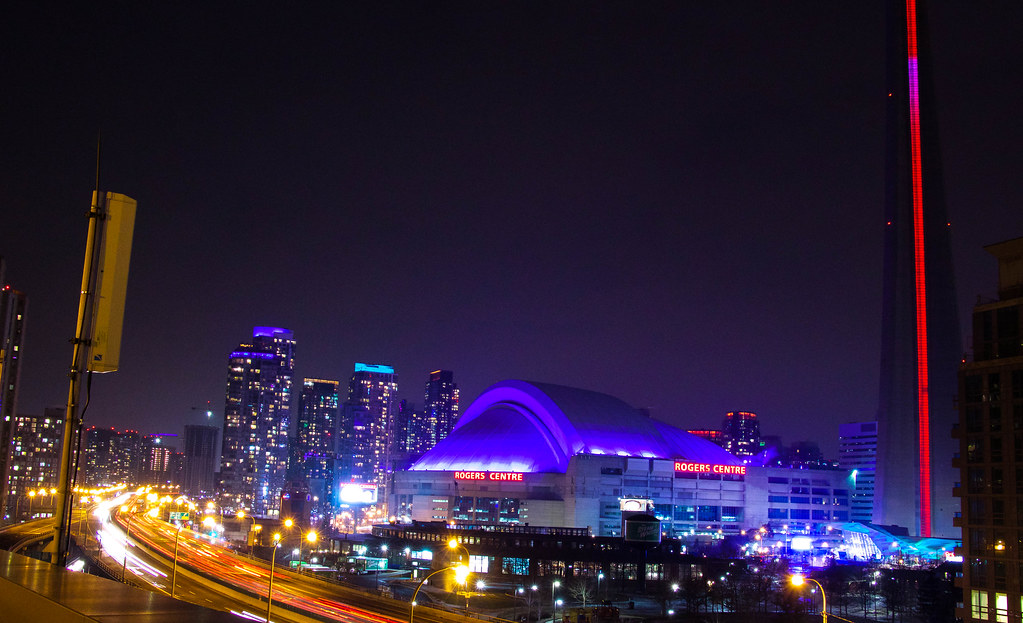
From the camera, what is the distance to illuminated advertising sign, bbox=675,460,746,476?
176 metres

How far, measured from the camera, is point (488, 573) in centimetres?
11281

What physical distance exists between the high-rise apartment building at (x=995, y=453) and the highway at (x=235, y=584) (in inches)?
1501

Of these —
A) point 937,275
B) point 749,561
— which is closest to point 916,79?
point 937,275

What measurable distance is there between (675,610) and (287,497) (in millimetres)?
110404

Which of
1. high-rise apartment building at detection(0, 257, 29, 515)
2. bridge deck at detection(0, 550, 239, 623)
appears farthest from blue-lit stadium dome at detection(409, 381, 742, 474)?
bridge deck at detection(0, 550, 239, 623)

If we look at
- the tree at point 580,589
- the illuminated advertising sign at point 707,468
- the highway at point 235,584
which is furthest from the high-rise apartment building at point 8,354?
the illuminated advertising sign at point 707,468

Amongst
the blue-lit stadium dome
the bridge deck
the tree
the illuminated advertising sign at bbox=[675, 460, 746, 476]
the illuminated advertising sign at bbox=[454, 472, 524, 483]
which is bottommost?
the tree

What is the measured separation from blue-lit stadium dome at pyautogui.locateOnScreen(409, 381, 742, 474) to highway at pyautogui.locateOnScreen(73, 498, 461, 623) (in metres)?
70.2

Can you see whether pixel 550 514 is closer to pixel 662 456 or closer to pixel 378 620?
pixel 662 456

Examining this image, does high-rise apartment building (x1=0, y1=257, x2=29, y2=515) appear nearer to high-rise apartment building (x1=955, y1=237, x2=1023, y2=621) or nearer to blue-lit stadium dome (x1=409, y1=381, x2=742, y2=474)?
blue-lit stadium dome (x1=409, y1=381, x2=742, y2=474)

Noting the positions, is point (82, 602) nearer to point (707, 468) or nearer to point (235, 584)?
point (235, 584)

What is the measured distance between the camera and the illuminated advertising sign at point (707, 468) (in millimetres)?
175500

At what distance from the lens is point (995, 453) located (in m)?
64.2

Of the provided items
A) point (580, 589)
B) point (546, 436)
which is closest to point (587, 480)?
point (546, 436)
